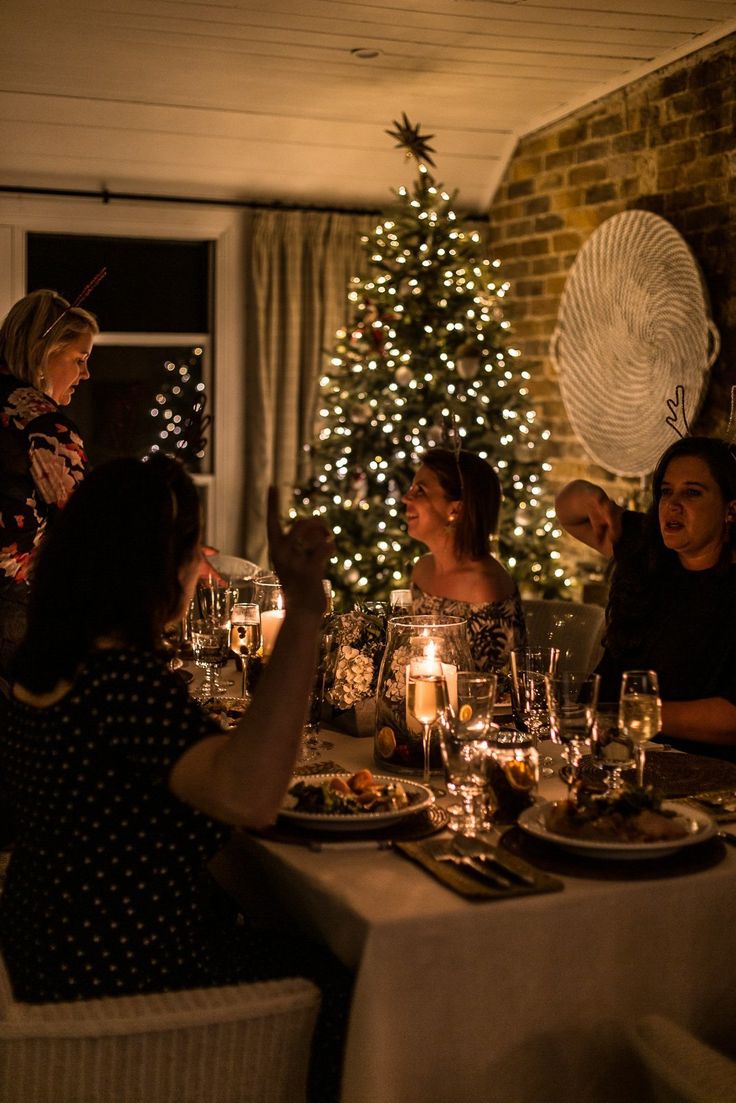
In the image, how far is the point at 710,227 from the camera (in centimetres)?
469

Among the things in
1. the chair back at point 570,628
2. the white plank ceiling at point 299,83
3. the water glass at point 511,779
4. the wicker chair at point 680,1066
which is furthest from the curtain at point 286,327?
the wicker chair at point 680,1066

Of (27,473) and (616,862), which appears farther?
(27,473)

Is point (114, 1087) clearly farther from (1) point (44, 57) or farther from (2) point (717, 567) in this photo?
(1) point (44, 57)

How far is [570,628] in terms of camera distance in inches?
142

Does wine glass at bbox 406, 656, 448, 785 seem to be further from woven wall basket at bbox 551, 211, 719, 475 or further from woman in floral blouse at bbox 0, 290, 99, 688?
woven wall basket at bbox 551, 211, 719, 475

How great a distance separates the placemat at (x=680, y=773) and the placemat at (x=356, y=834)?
30cm

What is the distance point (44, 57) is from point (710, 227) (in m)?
2.56

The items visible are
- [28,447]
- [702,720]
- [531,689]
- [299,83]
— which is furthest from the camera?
[299,83]

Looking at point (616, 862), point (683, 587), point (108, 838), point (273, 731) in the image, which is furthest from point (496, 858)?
point (683, 587)

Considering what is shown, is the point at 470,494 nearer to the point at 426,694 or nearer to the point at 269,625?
the point at 269,625

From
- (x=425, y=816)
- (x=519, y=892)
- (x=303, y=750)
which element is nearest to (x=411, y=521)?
(x=303, y=750)

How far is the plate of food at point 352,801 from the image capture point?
6.08ft

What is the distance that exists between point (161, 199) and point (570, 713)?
4464 millimetres

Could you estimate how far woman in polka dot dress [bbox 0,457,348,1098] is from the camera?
1.55m
